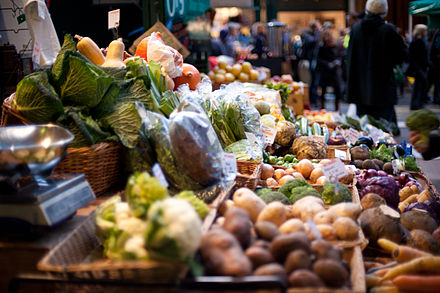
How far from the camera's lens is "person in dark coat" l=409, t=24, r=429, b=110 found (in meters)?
12.0

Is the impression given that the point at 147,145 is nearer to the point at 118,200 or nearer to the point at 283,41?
the point at 118,200

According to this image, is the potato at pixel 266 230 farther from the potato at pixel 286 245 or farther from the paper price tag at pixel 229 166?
the paper price tag at pixel 229 166

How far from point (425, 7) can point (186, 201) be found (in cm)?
1246

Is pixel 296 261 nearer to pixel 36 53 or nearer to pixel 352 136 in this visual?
pixel 36 53

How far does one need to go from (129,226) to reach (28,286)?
55 centimetres

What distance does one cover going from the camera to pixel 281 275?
63.9 inches

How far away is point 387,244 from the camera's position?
7.83 ft

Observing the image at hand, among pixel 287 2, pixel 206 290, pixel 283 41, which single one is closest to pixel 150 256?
pixel 206 290

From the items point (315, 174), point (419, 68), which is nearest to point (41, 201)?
point (315, 174)

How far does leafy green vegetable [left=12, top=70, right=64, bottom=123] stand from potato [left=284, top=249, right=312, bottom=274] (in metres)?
1.36

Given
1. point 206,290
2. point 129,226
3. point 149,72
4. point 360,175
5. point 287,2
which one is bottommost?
point 360,175

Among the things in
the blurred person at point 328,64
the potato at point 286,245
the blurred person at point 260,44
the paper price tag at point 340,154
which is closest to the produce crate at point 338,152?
the paper price tag at point 340,154

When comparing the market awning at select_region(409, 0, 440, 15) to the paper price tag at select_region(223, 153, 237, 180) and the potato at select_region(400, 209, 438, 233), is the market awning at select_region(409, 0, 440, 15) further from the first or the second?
the paper price tag at select_region(223, 153, 237, 180)

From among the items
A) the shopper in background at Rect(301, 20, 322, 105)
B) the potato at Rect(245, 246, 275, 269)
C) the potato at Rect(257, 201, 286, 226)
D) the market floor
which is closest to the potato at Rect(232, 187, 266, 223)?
the potato at Rect(257, 201, 286, 226)
